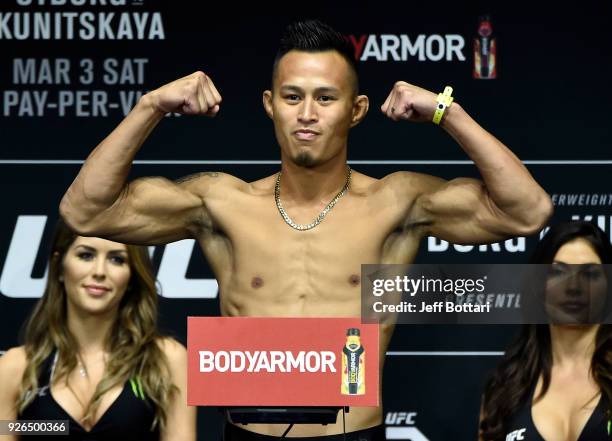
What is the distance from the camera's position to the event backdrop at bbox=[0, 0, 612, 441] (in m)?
5.07

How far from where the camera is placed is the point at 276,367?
3547mm

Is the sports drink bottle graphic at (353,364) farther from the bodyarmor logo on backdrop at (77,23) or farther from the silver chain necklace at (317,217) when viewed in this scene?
the bodyarmor logo on backdrop at (77,23)

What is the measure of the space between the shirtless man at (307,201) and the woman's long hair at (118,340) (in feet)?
1.76

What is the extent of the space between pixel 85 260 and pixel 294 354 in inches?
50.6

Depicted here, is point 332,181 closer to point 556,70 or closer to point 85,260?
point 85,260

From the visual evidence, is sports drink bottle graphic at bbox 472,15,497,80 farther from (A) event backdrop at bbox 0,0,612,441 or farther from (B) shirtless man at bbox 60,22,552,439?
(B) shirtless man at bbox 60,22,552,439

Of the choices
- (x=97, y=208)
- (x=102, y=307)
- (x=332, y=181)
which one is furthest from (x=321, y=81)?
(x=102, y=307)

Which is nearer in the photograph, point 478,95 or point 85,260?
point 85,260

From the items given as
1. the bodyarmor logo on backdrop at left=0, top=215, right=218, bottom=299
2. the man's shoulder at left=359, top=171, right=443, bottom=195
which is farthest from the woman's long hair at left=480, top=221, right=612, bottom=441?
the bodyarmor logo on backdrop at left=0, top=215, right=218, bottom=299

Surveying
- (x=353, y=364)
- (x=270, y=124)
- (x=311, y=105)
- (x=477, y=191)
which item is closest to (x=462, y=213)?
(x=477, y=191)

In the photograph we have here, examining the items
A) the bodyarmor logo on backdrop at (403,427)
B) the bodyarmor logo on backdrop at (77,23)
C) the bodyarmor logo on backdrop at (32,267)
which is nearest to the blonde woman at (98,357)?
the bodyarmor logo on backdrop at (32,267)

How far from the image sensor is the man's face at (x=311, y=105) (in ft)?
12.7

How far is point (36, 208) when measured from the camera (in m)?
5.15

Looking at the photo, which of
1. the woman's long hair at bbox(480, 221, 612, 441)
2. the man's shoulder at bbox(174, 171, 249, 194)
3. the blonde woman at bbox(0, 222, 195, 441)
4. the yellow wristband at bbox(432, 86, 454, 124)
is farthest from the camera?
the blonde woman at bbox(0, 222, 195, 441)
